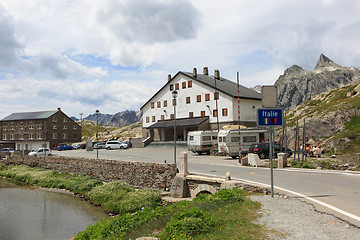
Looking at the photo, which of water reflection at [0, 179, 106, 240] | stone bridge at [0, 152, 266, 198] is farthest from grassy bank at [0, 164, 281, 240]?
water reflection at [0, 179, 106, 240]

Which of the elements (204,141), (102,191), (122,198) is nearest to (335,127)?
(204,141)

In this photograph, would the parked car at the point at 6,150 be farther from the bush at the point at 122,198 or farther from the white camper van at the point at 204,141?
the bush at the point at 122,198

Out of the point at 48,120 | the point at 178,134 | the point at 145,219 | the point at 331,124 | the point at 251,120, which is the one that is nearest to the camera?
the point at 145,219

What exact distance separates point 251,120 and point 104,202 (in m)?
32.8

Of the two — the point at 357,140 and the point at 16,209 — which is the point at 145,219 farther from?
the point at 357,140

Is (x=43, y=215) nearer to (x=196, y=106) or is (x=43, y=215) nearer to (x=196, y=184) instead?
(x=196, y=184)

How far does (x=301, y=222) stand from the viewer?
7.20 meters

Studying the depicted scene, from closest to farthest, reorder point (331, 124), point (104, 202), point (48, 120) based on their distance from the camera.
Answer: point (104, 202) < point (331, 124) < point (48, 120)

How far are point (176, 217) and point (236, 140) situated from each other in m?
22.3

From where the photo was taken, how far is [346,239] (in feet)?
19.3

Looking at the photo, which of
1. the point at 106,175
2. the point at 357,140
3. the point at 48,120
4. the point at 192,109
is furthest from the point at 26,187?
the point at 48,120

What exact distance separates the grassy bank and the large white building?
26211mm

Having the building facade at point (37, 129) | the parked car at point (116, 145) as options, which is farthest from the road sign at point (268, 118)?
the building facade at point (37, 129)

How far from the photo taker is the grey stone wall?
21391 millimetres
